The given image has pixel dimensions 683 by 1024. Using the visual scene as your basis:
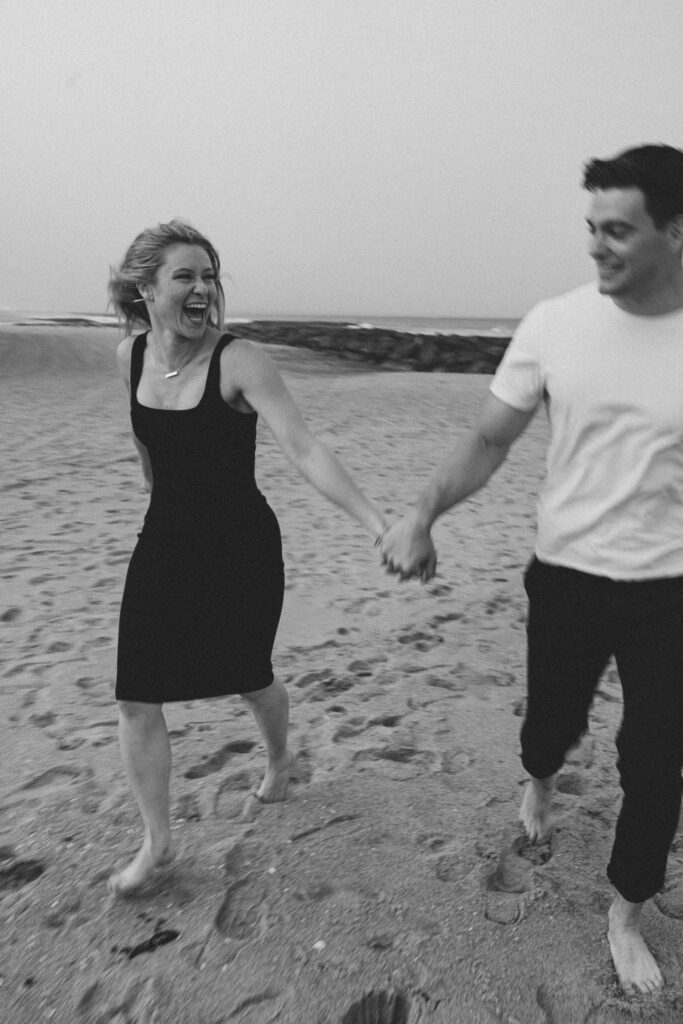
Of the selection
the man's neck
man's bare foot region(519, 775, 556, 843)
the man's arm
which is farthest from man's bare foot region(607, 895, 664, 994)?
the man's neck

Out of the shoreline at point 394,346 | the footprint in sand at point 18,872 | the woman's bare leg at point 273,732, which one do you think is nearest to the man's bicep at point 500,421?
the woman's bare leg at point 273,732

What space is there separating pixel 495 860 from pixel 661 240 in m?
1.93

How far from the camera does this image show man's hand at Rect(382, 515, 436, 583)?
2578 millimetres

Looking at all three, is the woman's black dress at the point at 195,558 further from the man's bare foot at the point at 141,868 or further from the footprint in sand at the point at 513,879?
the footprint in sand at the point at 513,879

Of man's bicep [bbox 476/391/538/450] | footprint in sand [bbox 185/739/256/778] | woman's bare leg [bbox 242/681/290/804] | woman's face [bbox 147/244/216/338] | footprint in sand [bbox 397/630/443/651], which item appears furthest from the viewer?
footprint in sand [bbox 397/630/443/651]

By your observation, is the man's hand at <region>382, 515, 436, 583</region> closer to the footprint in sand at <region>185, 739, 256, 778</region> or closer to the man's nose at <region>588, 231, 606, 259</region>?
the man's nose at <region>588, 231, 606, 259</region>

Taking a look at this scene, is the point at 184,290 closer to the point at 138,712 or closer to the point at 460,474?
the point at 460,474

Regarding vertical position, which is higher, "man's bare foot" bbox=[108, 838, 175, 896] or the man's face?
the man's face

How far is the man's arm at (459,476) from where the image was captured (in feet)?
8.08

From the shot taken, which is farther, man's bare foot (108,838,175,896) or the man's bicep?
man's bare foot (108,838,175,896)

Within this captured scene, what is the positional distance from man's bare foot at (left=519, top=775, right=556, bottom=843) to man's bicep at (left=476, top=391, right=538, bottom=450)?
1.17m

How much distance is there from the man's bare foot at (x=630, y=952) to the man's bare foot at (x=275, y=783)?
1.22m

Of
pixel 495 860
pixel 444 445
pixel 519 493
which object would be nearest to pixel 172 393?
pixel 495 860

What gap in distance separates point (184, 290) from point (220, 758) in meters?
1.92
